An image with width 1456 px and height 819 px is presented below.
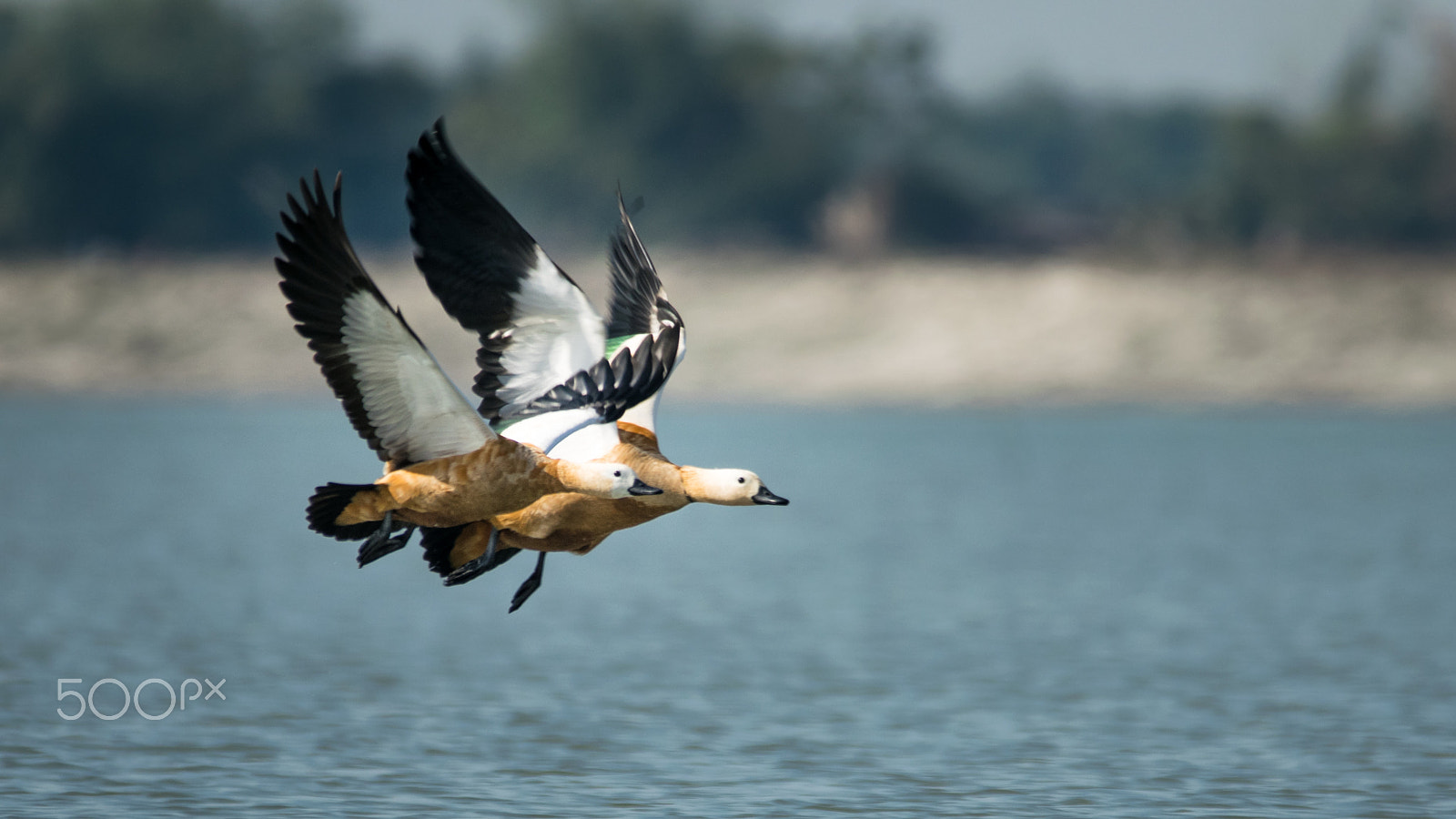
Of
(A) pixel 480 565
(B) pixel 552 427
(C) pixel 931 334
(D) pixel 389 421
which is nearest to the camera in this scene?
(D) pixel 389 421

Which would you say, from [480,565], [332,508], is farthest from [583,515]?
[332,508]

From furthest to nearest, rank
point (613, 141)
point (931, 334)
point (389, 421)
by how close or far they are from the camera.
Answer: point (613, 141) < point (931, 334) < point (389, 421)

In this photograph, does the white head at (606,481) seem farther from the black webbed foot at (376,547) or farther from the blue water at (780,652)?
the blue water at (780,652)

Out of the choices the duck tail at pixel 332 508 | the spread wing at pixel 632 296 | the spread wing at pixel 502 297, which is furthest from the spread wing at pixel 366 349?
the spread wing at pixel 632 296

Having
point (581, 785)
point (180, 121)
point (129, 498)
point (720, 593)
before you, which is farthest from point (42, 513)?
point (180, 121)

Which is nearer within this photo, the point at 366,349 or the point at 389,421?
the point at 366,349

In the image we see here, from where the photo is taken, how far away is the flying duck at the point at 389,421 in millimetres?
10547

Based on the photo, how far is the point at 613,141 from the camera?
268ft

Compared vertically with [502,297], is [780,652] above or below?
above

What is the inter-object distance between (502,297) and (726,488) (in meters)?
2.89

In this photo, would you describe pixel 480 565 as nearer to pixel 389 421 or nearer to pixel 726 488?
pixel 389 421

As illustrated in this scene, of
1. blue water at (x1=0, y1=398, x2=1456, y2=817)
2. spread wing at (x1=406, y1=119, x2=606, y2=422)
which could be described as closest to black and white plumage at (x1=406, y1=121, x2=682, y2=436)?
spread wing at (x1=406, y1=119, x2=606, y2=422)

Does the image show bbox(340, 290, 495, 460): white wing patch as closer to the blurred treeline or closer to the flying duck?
the flying duck

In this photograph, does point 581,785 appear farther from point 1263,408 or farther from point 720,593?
point 1263,408
